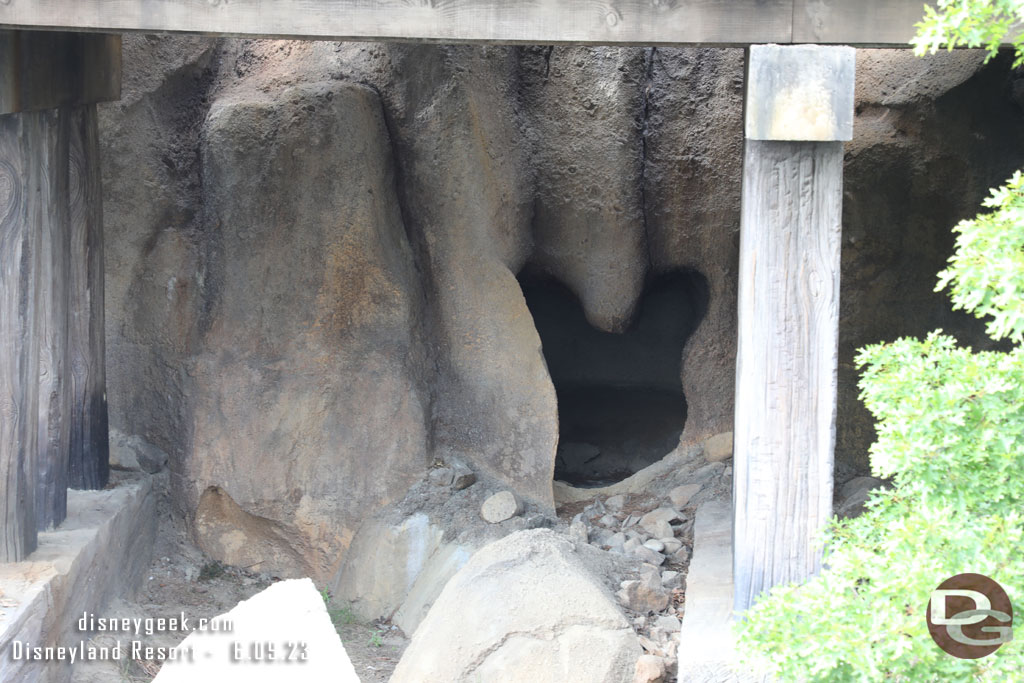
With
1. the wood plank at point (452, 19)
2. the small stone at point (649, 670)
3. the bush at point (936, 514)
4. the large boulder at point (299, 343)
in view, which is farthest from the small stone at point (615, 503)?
the bush at point (936, 514)

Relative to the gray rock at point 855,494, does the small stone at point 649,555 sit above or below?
below

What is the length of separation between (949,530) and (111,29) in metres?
2.73

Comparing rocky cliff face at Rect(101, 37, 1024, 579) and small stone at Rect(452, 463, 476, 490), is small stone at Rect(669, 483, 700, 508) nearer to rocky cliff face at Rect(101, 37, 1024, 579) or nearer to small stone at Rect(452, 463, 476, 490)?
rocky cliff face at Rect(101, 37, 1024, 579)

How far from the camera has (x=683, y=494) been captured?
5469mm

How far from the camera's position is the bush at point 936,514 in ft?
7.00

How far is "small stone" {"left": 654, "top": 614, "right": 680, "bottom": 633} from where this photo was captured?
4.15 metres

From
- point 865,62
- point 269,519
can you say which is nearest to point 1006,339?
point 865,62

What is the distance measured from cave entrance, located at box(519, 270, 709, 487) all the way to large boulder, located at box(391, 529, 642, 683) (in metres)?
3.50

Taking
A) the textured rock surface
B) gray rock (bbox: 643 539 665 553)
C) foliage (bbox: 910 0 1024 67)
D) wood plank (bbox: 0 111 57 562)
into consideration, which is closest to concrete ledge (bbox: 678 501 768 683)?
gray rock (bbox: 643 539 665 553)

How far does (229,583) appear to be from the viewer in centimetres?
563

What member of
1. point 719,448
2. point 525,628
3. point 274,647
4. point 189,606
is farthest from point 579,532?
point 274,647

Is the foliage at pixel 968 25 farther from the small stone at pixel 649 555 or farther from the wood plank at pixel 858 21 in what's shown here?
the small stone at pixel 649 555

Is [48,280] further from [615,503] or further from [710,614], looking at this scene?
[710,614]

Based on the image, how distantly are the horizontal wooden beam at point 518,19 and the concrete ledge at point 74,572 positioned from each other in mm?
2040
